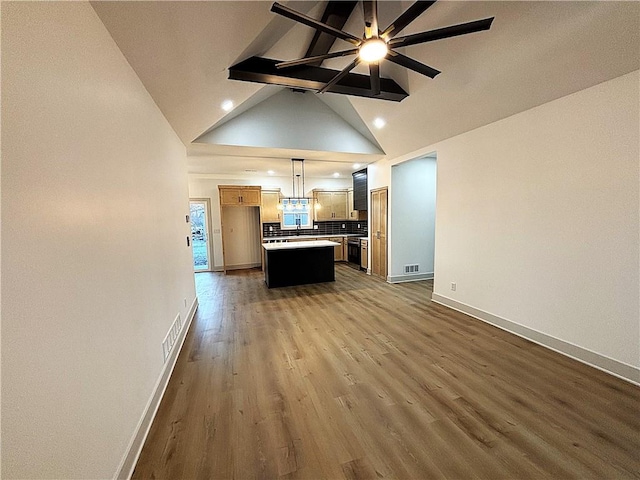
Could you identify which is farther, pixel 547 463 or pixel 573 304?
pixel 573 304

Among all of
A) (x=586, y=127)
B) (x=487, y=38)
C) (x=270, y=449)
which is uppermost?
(x=487, y=38)

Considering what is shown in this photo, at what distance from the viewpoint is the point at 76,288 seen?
115 centimetres

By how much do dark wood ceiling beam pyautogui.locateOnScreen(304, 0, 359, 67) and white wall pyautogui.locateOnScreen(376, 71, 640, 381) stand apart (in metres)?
2.22

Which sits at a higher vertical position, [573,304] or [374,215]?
[374,215]

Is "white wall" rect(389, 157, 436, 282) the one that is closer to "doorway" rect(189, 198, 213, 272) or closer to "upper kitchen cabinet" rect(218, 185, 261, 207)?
"upper kitchen cabinet" rect(218, 185, 261, 207)

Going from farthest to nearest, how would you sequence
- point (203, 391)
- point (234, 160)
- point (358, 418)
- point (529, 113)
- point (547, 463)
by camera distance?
1. point (234, 160)
2. point (529, 113)
3. point (203, 391)
4. point (358, 418)
5. point (547, 463)

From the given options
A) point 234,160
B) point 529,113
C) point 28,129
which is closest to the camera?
point 28,129

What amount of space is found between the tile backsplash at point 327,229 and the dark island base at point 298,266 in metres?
2.49

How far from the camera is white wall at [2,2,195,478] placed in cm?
85

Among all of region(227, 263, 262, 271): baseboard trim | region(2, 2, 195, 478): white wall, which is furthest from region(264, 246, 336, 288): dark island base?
region(2, 2, 195, 478): white wall

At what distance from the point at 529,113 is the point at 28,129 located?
4006 millimetres

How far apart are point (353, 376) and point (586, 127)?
3.17m

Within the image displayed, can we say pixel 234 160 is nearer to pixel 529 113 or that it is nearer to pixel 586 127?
pixel 529 113

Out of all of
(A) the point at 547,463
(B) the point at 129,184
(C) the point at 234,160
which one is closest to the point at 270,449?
(A) the point at 547,463
